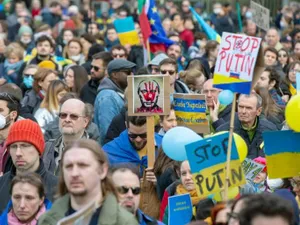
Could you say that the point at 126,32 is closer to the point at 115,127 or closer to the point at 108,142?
the point at 115,127

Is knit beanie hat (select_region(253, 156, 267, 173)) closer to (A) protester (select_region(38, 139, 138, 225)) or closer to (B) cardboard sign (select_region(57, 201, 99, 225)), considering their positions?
(A) protester (select_region(38, 139, 138, 225))

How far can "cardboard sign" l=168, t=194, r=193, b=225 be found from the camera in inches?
367

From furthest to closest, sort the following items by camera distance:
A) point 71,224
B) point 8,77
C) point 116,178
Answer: point 8,77 → point 116,178 → point 71,224

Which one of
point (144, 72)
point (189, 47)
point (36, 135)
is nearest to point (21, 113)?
point (144, 72)

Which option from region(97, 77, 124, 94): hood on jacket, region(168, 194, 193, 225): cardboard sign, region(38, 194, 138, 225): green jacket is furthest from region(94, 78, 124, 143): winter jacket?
region(38, 194, 138, 225): green jacket

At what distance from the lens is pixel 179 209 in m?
9.34

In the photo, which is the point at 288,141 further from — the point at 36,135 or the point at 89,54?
the point at 89,54

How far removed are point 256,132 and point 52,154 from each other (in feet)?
7.95

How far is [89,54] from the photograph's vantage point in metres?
20.1

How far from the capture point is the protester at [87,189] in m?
6.82

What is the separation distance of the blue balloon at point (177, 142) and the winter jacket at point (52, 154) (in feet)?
3.56

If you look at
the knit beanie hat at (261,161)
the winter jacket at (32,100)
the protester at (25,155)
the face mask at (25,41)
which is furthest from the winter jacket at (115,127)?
the face mask at (25,41)

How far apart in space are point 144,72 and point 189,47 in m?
11.0

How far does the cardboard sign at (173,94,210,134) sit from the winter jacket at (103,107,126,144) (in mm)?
565
